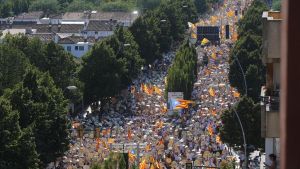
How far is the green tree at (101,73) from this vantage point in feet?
347

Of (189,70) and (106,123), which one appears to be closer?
(106,123)

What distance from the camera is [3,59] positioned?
97.2 metres

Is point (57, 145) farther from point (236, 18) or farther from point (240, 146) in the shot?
point (236, 18)

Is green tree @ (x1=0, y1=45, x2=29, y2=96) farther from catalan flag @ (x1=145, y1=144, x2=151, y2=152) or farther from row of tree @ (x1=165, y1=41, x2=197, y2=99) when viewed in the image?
catalan flag @ (x1=145, y1=144, x2=151, y2=152)

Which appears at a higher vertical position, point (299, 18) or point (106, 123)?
point (299, 18)

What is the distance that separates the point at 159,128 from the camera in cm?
8656

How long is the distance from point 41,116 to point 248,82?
118ft

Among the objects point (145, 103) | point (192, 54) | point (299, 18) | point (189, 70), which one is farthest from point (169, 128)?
point (299, 18)

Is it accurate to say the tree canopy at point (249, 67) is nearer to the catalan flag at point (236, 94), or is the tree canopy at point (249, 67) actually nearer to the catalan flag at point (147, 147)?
the catalan flag at point (236, 94)

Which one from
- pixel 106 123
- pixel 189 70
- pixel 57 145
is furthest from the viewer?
pixel 189 70

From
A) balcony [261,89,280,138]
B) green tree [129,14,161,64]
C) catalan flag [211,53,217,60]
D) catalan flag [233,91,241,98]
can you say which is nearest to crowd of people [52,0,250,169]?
catalan flag [233,91,241,98]

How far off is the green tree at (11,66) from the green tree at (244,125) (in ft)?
82.8

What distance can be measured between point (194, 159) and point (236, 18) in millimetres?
128631

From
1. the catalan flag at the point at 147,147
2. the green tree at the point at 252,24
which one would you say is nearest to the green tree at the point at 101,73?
the green tree at the point at 252,24
